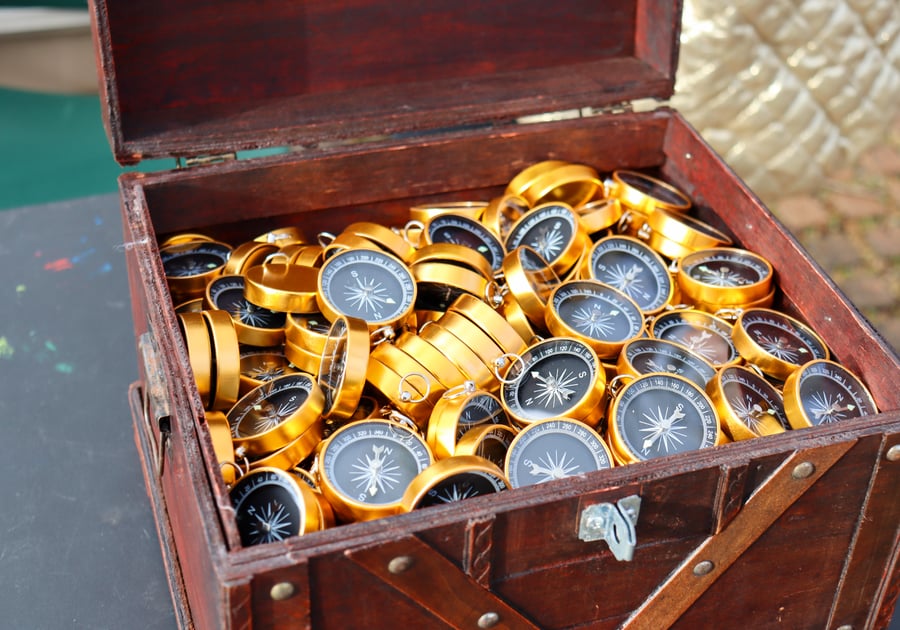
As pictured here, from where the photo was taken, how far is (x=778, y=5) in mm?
5977

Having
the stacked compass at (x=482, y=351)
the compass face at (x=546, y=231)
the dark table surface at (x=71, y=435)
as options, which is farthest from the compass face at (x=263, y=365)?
the compass face at (x=546, y=231)

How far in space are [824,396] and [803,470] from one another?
A: 0.50 m

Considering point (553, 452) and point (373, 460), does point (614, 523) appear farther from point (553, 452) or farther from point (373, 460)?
point (373, 460)

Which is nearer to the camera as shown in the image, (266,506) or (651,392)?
(266,506)

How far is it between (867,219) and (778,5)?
157 cm

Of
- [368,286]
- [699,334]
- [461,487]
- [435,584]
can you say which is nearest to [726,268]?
[699,334]

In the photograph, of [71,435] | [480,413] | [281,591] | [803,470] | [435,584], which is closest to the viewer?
[281,591]

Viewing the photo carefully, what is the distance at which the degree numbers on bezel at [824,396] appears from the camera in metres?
2.55

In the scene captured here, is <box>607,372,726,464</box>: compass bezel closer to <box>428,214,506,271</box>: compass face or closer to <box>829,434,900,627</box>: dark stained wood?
<box>829,434,900,627</box>: dark stained wood

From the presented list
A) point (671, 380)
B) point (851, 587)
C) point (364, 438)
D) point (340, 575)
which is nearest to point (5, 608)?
point (364, 438)

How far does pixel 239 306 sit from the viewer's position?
3023mm

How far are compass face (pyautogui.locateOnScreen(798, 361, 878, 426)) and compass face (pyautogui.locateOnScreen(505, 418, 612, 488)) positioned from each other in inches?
22.9

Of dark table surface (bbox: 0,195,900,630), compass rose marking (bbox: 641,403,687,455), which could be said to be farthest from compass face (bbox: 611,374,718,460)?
dark table surface (bbox: 0,195,900,630)

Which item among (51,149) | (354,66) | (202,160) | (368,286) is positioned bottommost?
(51,149)
